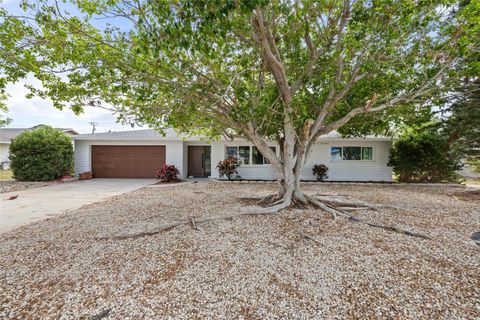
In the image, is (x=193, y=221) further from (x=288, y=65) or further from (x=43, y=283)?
(x=288, y=65)

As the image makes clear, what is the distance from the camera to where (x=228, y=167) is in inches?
511

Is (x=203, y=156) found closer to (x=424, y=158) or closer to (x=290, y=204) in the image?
(x=290, y=204)

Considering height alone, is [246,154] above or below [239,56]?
below

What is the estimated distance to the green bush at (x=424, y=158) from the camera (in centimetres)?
1140

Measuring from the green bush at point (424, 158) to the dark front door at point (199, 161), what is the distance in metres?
10.7

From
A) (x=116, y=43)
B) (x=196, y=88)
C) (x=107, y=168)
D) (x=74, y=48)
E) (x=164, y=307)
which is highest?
(x=116, y=43)

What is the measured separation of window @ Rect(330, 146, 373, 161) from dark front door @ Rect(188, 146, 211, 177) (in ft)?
25.0

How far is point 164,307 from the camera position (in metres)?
2.36

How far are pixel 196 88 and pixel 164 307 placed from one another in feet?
12.8

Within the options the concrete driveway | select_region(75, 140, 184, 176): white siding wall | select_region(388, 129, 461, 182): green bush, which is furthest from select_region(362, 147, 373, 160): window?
the concrete driveway

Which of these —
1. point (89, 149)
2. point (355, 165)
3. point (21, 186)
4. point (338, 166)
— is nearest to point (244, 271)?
point (338, 166)

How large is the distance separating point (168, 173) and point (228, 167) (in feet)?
10.9

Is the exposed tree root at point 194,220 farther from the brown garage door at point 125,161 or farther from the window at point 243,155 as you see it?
the brown garage door at point 125,161

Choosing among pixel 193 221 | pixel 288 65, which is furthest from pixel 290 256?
pixel 288 65
